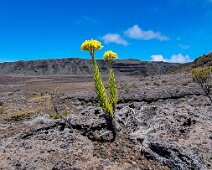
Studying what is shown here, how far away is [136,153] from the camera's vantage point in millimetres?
10703

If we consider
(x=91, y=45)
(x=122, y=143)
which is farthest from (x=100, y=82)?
(x=122, y=143)

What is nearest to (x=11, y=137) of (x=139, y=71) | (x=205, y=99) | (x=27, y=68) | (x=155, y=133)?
(x=155, y=133)

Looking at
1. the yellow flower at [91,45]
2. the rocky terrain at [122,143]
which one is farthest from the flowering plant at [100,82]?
the rocky terrain at [122,143]

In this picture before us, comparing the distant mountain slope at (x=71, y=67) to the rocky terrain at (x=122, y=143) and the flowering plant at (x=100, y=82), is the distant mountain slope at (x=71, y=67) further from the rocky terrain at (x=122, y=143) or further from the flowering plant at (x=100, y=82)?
the flowering plant at (x=100, y=82)

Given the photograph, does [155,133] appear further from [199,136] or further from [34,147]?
[34,147]

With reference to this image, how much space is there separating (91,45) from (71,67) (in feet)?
579

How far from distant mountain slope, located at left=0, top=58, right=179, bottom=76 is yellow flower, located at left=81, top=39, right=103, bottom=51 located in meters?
155

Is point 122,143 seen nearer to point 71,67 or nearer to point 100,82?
point 100,82

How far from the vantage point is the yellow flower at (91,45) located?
37.4 ft

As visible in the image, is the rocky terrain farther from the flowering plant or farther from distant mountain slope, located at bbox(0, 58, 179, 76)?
distant mountain slope, located at bbox(0, 58, 179, 76)

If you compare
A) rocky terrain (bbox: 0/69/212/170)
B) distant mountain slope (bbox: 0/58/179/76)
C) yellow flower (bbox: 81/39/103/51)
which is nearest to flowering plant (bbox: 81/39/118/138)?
yellow flower (bbox: 81/39/103/51)

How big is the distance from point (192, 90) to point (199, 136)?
41.5 ft

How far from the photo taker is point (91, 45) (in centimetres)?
1145

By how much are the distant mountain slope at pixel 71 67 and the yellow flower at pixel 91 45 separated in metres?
155
